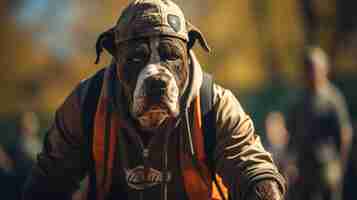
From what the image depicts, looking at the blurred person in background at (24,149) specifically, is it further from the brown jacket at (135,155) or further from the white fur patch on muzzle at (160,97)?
the white fur patch on muzzle at (160,97)

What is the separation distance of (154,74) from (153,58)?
0.27ft

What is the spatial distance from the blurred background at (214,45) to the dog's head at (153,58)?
9347mm

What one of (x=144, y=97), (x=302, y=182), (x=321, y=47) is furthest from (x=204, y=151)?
(x=321, y=47)

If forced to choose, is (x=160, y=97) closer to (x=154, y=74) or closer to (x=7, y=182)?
(x=154, y=74)

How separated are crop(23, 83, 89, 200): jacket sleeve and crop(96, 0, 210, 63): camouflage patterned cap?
323 millimetres

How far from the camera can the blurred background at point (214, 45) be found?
47.2 ft

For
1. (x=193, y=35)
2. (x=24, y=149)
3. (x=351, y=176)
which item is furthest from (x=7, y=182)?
(x=193, y=35)

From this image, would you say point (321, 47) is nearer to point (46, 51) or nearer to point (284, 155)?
Result: point (46, 51)

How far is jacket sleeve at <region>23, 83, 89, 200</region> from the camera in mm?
4828

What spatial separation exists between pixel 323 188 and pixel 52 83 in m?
5.29


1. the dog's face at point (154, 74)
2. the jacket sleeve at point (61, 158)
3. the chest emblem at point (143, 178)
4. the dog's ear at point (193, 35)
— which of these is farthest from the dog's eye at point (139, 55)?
the chest emblem at point (143, 178)

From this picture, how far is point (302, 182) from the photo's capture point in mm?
10180

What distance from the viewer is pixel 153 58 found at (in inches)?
180

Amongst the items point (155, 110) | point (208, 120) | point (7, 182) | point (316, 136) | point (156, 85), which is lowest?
point (316, 136)
